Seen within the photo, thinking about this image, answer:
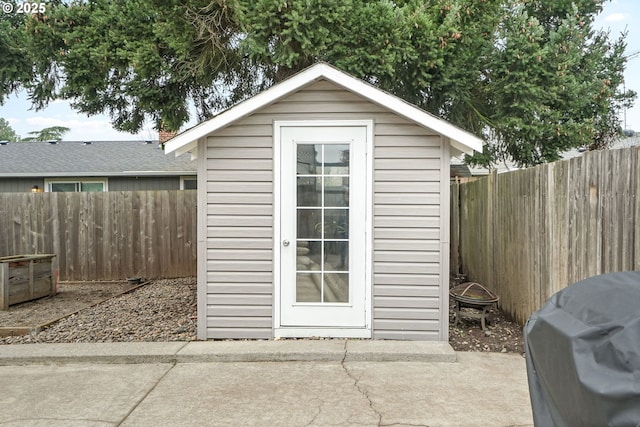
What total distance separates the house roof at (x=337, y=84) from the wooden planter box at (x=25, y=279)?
12.0 ft

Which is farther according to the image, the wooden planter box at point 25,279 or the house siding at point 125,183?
the house siding at point 125,183

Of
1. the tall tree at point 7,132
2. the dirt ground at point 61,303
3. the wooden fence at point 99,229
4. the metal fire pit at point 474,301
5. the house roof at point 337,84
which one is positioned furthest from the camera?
the tall tree at point 7,132

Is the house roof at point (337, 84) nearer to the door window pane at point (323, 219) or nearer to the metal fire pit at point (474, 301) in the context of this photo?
the door window pane at point (323, 219)

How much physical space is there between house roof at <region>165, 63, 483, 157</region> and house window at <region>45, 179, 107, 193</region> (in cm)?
983

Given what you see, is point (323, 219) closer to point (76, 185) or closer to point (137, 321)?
point (137, 321)

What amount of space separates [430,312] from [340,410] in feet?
5.74

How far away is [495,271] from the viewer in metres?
5.84

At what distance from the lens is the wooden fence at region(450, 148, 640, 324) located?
316cm

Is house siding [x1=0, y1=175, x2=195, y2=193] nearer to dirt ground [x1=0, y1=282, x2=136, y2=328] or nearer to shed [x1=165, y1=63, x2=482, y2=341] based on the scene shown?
dirt ground [x1=0, y1=282, x2=136, y2=328]

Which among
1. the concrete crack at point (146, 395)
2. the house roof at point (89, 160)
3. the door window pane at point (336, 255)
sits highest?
the house roof at point (89, 160)

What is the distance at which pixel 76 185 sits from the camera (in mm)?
13008

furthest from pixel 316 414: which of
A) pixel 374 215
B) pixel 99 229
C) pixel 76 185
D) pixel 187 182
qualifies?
pixel 76 185

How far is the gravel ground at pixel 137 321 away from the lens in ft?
15.5

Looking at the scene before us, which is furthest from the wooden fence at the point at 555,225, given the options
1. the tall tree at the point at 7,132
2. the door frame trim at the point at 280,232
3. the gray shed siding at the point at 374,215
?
the tall tree at the point at 7,132
